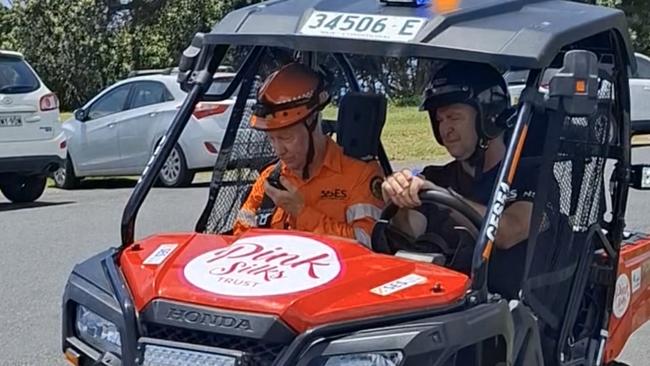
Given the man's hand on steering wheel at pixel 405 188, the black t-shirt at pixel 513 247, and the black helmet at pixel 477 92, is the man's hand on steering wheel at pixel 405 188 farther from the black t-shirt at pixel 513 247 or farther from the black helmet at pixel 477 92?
the black helmet at pixel 477 92

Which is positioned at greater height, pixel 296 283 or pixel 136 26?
pixel 296 283

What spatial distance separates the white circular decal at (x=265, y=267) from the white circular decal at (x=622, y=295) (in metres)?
1.44

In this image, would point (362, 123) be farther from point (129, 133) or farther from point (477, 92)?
point (129, 133)

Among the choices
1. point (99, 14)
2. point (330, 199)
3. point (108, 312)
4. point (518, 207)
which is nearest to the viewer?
point (108, 312)

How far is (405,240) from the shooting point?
376 centimetres

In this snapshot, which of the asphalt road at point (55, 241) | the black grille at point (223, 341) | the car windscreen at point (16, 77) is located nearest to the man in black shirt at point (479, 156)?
the black grille at point (223, 341)

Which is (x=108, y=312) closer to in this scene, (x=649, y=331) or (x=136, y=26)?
(x=649, y=331)

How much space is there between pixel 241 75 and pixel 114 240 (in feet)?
18.4

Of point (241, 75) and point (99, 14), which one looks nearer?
point (241, 75)

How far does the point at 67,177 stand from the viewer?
584 inches

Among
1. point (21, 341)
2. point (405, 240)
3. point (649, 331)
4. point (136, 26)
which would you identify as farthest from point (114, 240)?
point (136, 26)

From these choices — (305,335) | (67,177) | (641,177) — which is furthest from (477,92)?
(67,177)

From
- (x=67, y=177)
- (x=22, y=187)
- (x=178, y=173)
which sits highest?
(x=22, y=187)

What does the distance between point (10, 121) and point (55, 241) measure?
2696 mm
